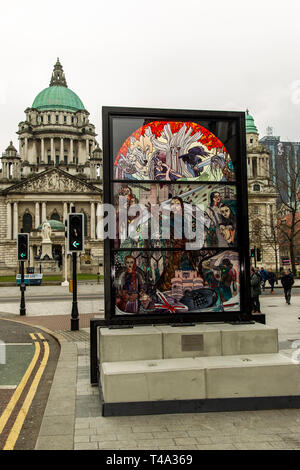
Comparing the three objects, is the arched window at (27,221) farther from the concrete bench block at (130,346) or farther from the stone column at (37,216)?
the concrete bench block at (130,346)

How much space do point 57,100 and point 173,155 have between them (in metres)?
107

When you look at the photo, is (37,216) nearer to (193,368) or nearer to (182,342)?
(182,342)

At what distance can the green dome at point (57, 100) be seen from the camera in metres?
107

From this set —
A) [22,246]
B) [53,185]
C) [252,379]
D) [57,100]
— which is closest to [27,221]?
[53,185]

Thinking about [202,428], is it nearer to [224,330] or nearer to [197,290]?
[224,330]

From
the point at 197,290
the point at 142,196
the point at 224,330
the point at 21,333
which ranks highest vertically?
the point at 142,196

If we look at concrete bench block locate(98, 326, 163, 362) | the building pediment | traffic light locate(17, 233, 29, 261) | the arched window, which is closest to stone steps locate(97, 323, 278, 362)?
concrete bench block locate(98, 326, 163, 362)

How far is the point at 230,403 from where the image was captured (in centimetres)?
586

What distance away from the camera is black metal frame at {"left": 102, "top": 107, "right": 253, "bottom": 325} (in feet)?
24.1

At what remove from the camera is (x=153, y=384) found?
18.8 feet

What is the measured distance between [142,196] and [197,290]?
5.99ft

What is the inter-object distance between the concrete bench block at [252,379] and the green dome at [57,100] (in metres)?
108
